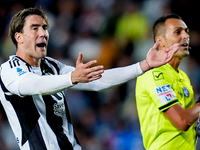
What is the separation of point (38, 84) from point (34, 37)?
664 millimetres

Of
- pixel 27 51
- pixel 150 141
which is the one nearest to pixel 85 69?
pixel 27 51

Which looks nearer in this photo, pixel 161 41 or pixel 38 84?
pixel 38 84

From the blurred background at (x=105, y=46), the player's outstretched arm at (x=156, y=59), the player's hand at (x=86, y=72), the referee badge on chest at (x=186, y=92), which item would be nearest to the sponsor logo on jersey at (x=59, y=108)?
the player's hand at (x=86, y=72)

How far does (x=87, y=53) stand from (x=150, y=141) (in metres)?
3.32

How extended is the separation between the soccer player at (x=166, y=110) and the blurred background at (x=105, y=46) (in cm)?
225

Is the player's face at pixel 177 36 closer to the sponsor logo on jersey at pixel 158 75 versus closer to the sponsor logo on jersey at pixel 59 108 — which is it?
the sponsor logo on jersey at pixel 158 75

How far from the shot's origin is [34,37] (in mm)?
2998

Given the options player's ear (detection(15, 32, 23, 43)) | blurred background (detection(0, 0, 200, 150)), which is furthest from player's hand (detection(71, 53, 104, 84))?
blurred background (detection(0, 0, 200, 150))

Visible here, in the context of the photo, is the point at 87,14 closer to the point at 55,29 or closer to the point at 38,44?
the point at 55,29

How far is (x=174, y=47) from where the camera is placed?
2.75 m

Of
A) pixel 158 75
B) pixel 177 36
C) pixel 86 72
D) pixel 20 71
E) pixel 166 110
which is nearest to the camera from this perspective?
pixel 86 72

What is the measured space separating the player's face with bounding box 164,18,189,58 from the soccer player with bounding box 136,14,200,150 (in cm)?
24

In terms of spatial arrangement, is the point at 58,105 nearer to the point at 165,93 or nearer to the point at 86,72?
the point at 86,72

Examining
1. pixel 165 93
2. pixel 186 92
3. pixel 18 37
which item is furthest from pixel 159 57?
pixel 18 37
